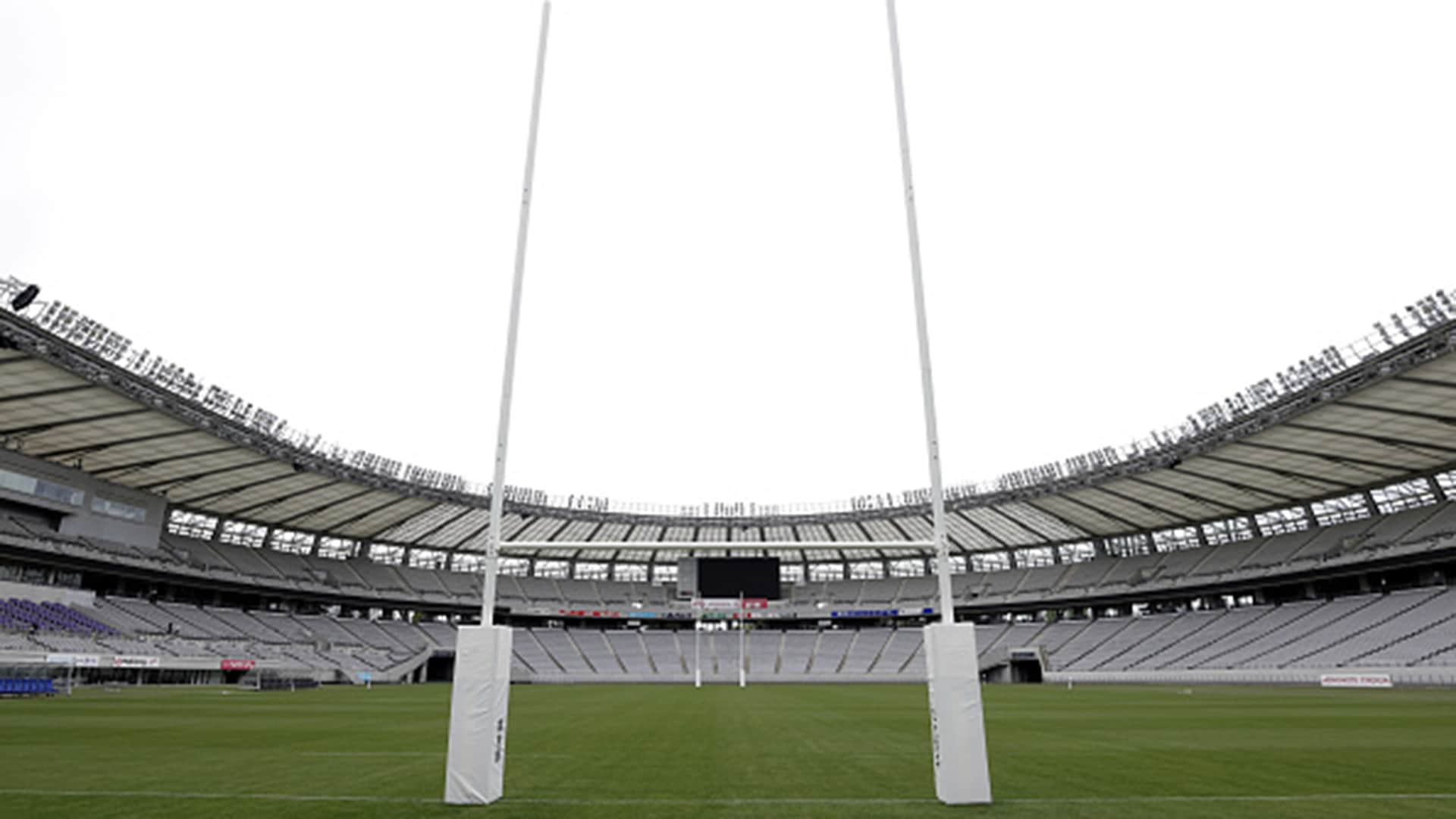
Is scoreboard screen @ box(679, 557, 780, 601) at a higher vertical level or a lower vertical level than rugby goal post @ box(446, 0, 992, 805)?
higher

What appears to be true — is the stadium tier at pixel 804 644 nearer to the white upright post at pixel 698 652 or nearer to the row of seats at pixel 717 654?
the row of seats at pixel 717 654

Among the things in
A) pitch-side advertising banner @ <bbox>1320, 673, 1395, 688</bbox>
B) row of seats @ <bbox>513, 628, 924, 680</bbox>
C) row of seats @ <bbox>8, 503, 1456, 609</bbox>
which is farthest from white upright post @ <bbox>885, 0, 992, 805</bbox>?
row of seats @ <bbox>513, 628, 924, 680</bbox>

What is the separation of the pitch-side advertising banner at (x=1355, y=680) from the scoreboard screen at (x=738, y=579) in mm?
28020

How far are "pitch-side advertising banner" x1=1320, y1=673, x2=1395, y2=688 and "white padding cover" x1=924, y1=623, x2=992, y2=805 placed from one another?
41095 millimetres

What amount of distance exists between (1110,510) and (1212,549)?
8983 mm

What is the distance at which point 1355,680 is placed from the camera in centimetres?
3703

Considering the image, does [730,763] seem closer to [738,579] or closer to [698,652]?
[738,579]

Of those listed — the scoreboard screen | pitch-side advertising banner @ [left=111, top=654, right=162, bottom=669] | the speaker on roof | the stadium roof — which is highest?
the speaker on roof

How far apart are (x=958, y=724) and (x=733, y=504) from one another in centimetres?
5922

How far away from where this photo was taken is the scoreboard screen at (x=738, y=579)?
4669 centimetres

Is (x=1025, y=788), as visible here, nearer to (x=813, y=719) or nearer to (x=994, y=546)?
(x=813, y=719)

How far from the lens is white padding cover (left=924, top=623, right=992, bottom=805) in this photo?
765 cm

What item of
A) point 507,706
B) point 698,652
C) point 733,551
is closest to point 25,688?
point 733,551

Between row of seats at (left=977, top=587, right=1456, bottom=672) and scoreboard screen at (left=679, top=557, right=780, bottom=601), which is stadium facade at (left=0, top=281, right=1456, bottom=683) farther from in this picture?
scoreboard screen at (left=679, top=557, right=780, bottom=601)
